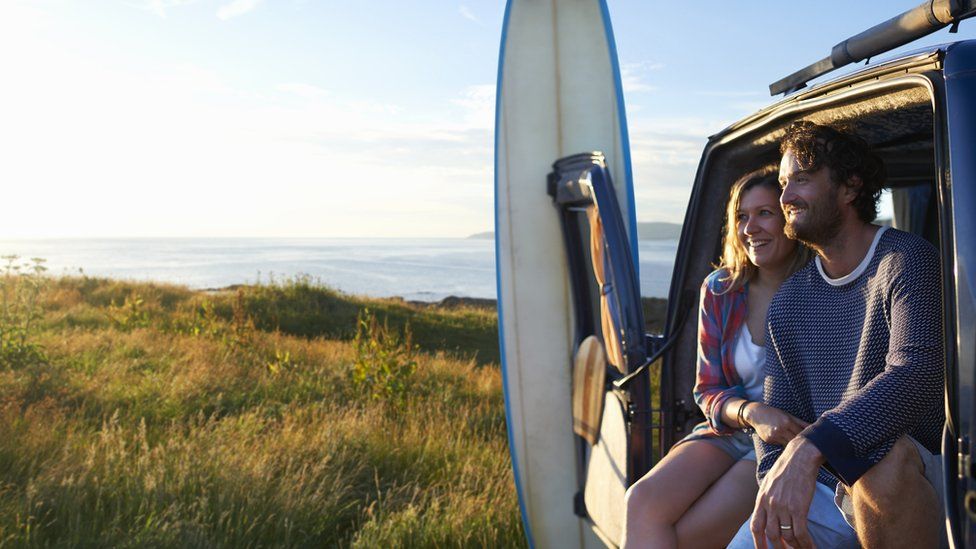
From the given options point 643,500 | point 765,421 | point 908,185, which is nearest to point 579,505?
point 643,500

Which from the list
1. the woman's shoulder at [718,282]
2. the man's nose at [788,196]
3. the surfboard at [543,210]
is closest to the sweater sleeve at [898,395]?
the man's nose at [788,196]

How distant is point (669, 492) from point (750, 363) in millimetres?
486

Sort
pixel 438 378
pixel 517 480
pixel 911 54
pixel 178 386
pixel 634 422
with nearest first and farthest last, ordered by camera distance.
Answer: pixel 911 54 < pixel 634 422 < pixel 517 480 < pixel 178 386 < pixel 438 378

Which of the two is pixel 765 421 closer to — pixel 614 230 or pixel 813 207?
pixel 813 207

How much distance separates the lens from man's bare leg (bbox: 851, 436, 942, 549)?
5.80 ft

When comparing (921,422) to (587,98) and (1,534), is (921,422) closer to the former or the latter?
(587,98)

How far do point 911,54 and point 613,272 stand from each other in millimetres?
1563

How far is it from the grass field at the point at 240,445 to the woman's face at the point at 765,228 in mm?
2007

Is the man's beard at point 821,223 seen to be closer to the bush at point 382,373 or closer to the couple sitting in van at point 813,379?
the couple sitting in van at point 813,379

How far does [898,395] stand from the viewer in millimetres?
1854

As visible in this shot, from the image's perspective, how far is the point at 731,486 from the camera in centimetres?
250

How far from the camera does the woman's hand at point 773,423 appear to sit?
7.22 feet

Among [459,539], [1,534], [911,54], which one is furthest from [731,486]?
[1,534]

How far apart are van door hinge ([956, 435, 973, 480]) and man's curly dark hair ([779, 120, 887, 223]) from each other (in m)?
0.76
